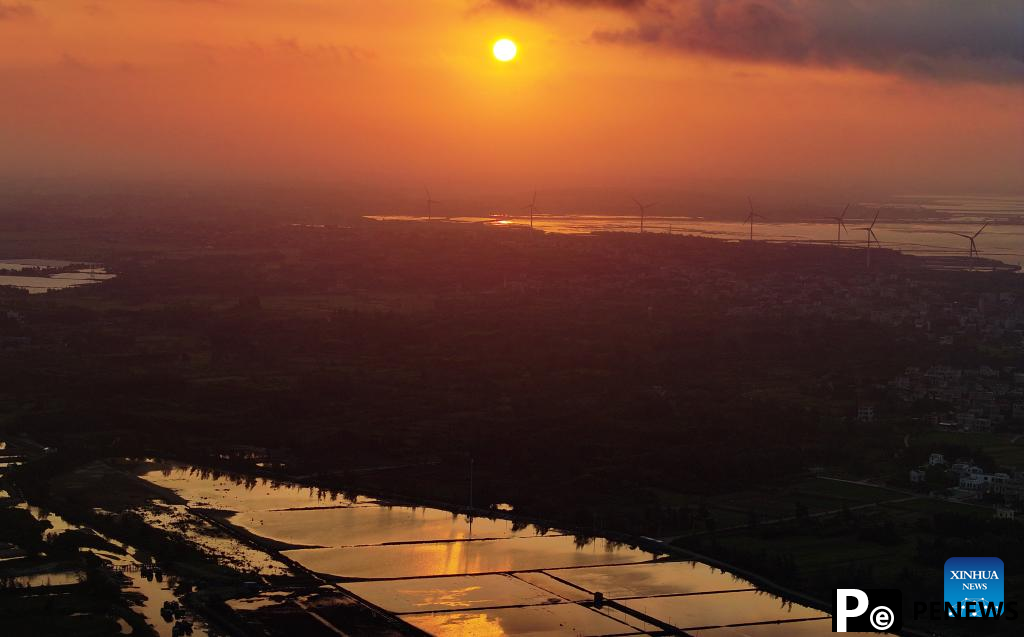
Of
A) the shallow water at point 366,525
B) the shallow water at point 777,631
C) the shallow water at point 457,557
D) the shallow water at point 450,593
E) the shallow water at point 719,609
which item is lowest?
the shallow water at point 777,631

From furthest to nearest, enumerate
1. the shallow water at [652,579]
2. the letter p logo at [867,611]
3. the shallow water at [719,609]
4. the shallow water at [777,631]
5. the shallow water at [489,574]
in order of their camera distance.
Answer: the shallow water at [652,579], the shallow water at [719,609], the shallow water at [489,574], the shallow water at [777,631], the letter p logo at [867,611]

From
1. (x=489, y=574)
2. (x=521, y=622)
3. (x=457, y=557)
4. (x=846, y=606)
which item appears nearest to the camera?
(x=521, y=622)

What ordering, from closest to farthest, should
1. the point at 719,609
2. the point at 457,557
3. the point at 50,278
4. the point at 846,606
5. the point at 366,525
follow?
1. the point at 846,606
2. the point at 719,609
3. the point at 457,557
4. the point at 366,525
5. the point at 50,278

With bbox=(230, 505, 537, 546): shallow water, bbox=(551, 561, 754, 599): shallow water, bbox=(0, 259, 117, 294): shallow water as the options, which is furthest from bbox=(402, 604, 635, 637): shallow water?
bbox=(0, 259, 117, 294): shallow water

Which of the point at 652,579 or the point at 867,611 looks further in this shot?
the point at 652,579

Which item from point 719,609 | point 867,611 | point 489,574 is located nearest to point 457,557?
point 489,574

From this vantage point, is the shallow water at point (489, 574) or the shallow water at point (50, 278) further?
the shallow water at point (50, 278)

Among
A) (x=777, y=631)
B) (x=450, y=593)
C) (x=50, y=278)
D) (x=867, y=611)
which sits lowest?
(x=777, y=631)

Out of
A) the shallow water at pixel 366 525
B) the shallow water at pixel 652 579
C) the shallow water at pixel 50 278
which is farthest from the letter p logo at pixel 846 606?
the shallow water at pixel 50 278

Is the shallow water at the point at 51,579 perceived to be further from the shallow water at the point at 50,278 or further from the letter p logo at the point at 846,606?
the shallow water at the point at 50,278

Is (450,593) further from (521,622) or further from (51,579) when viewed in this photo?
(51,579)

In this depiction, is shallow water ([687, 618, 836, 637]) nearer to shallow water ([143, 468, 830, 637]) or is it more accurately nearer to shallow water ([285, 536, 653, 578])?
shallow water ([143, 468, 830, 637])
